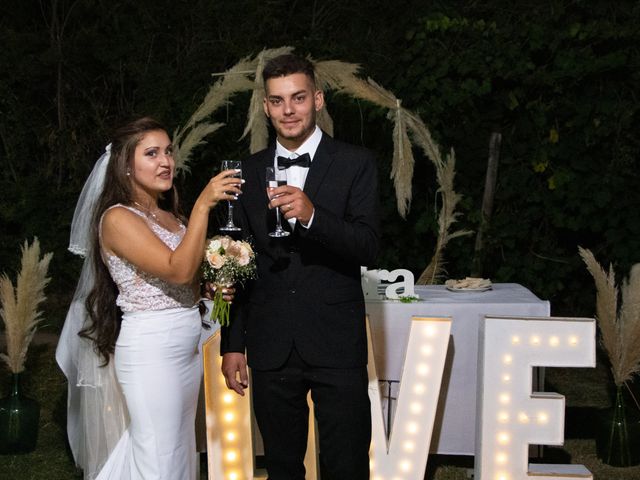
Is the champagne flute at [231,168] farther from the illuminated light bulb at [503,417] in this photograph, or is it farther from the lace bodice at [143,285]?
the illuminated light bulb at [503,417]

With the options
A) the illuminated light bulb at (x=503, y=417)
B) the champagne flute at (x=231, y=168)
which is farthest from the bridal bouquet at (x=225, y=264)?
the illuminated light bulb at (x=503, y=417)

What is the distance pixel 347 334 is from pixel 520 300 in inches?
79.3

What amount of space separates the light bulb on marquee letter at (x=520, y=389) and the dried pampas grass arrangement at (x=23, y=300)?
8.29ft

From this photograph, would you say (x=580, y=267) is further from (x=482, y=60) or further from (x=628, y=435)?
(x=628, y=435)

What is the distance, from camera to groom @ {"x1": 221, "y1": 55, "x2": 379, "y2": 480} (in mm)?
3174

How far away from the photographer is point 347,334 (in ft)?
10.6

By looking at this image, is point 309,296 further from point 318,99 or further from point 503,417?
point 503,417

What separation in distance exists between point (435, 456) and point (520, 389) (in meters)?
1.13

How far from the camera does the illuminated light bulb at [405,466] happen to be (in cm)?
430

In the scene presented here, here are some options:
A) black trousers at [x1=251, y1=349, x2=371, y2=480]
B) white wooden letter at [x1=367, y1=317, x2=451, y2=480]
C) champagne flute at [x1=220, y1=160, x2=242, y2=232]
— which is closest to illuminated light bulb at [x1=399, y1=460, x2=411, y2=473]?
white wooden letter at [x1=367, y1=317, x2=451, y2=480]

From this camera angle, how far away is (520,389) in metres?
4.31

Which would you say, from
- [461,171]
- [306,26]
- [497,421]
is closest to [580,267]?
[461,171]

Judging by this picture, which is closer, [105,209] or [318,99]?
[318,99]

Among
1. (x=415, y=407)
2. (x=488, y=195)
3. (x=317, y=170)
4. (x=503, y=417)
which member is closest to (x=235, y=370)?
(x=317, y=170)
